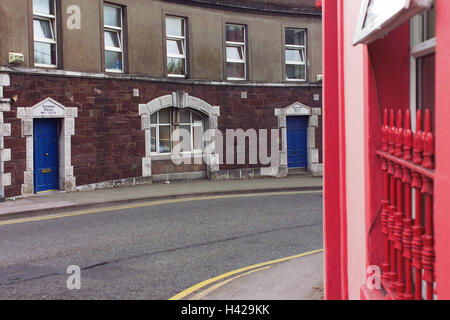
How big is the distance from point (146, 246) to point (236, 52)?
557 inches

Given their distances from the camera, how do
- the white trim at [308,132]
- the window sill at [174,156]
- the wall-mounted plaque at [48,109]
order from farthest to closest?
the white trim at [308,132], the window sill at [174,156], the wall-mounted plaque at [48,109]

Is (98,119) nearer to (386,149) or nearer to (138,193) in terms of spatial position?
(138,193)

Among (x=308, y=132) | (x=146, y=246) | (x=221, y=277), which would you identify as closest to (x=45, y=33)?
(x=146, y=246)

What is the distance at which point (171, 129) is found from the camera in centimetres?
2020

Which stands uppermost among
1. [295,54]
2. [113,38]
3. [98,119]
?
[295,54]

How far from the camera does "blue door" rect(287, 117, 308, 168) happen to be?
23469 mm

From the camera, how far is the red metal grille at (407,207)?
7.72 ft

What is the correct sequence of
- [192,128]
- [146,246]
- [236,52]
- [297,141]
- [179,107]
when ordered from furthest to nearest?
[297,141], [236,52], [192,128], [179,107], [146,246]

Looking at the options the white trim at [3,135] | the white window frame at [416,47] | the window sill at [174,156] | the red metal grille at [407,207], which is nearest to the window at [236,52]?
the window sill at [174,156]

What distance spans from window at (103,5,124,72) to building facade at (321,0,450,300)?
44.5 ft

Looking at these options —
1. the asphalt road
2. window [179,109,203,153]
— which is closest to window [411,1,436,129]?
the asphalt road

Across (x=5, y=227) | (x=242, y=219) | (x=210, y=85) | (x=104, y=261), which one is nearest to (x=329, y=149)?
(x=104, y=261)

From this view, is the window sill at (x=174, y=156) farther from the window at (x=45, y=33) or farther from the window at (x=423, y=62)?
the window at (x=423, y=62)

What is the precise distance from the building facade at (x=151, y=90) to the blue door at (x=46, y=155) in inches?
1.3
